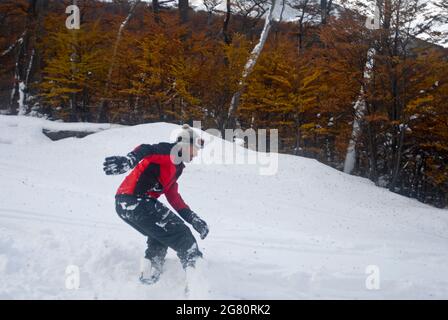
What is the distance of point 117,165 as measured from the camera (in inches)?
163

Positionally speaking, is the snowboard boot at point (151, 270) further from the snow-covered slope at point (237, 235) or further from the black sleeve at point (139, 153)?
the black sleeve at point (139, 153)

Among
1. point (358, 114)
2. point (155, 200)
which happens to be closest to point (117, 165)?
point (155, 200)

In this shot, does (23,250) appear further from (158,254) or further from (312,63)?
(312,63)

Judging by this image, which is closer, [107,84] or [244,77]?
[244,77]

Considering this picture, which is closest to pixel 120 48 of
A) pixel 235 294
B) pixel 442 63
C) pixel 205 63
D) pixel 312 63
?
pixel 205 63

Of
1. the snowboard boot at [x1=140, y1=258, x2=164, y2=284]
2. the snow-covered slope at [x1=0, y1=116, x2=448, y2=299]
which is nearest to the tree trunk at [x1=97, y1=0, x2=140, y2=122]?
the snow-covered slope at [x1=0, y1=116, x2=448, y2=299]

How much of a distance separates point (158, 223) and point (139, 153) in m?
0.73

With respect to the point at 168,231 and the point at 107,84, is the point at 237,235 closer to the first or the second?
the point at 168,231

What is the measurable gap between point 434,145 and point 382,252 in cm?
1086

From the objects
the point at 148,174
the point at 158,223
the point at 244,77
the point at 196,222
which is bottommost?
the point at 196,222

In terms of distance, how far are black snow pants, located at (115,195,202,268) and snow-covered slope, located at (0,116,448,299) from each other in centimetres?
34

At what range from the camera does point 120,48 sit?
1966 centimetres

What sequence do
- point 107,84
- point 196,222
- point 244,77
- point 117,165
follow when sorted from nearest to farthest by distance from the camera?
point 117,165 < point 196,222 < point 244,77 < point 107,84

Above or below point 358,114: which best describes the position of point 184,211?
A: below
